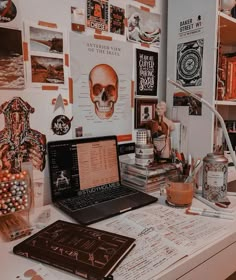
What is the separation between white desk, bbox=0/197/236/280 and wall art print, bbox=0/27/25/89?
479 millimetres

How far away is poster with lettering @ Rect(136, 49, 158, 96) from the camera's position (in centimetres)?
130

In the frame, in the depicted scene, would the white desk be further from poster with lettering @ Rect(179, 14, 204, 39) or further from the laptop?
poster with lettering @ Rect(179, 14, 204, 39)

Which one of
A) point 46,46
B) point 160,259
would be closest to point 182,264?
point 160,259

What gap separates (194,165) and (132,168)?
0.27m

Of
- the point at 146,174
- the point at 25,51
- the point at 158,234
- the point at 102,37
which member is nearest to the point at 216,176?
the point at 146,174

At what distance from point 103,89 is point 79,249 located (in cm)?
71

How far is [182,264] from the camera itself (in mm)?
660

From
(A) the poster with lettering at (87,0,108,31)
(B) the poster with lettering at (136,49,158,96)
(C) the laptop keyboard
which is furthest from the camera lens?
(B) the poster with lettering at (136,49,158,96)

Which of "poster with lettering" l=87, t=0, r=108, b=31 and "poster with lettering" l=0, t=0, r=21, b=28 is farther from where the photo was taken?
"poster with lettering" l=87, t=0, r=108, b=31

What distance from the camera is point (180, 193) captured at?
0.98 metres

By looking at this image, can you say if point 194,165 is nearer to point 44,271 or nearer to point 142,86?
point 142,86

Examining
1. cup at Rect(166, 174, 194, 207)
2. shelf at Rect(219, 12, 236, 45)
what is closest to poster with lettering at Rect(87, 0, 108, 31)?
shelf at Rect(219, 12, 236, 45)

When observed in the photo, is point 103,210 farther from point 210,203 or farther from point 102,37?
point 102,37

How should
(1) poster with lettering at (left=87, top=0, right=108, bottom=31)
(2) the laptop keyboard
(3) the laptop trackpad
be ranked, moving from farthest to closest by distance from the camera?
1. (1) poster with lettering at (left=87, top=0, right=108, bottom=31)
2. (2) the laptop keyboard
3. (3) the laptop trackpad
